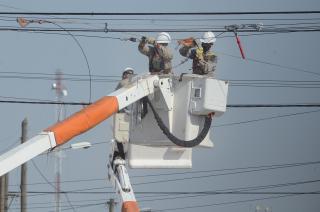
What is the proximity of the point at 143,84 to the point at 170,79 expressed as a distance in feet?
2.66

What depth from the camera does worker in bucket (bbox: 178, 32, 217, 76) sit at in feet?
96.2

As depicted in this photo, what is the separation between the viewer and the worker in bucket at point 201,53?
29328 millimetres

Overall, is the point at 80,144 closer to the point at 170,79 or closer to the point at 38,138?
the point at 170,79

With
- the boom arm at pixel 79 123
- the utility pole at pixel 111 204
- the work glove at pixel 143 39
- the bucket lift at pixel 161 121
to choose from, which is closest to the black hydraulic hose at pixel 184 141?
the bucket lift at pixel 161 121

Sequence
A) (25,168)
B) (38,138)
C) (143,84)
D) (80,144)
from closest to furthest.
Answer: (38,138)
(143,84)
(80,144)
(25,168)

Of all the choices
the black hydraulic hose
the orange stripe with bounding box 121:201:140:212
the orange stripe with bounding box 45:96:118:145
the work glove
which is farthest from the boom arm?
the orange stripe with bounding box 121:201:140:212

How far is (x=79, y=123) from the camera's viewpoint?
26.5 meters

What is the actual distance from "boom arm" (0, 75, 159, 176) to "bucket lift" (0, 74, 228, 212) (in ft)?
0.09

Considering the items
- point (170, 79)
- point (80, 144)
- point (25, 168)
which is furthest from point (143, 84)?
point (25, 168)

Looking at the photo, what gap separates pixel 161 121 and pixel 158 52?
5.10ft

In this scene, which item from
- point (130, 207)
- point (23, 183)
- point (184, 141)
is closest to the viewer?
point (130, 207)

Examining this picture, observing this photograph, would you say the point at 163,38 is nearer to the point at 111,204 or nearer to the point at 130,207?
the point at 130,207

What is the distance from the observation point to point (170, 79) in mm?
29078

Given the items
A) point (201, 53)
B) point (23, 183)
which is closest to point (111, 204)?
point (23, 183)
